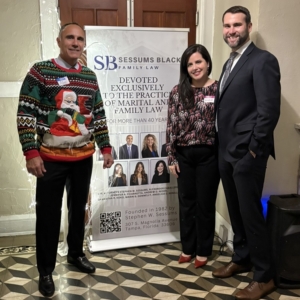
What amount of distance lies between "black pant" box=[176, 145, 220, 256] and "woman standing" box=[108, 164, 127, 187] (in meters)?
0.42

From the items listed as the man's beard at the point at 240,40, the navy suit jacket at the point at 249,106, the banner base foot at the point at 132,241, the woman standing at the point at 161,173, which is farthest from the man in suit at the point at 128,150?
the man's beard at the point at 240,40

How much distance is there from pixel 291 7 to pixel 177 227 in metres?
1.60

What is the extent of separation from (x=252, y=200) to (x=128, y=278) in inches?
33.7

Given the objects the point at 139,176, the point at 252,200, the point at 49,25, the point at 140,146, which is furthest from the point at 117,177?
the point at 49,25

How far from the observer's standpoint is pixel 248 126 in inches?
72.1

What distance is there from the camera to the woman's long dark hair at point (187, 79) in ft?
6.93

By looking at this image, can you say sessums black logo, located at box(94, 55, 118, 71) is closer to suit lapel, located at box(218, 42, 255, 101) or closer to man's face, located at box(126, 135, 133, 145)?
man's face, located at box(126, 135, 133, 145)

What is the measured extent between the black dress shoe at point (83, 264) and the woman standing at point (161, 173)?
0.69 meters

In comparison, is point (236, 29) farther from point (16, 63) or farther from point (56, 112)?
point (16, 63)

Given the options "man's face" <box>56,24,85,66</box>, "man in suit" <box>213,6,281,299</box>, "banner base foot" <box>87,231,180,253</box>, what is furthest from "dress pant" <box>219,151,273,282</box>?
"man's face" <box>56,24,85,66</box>

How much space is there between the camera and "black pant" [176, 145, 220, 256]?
219 cm

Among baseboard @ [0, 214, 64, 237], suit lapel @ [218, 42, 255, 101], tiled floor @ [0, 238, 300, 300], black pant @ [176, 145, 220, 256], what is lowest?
tiled floor @ [0, 238, 300, 300]

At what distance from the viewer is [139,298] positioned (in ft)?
6.53

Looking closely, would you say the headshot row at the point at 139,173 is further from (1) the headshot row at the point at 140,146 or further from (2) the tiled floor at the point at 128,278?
(2) the tiled floor at the point at 128,278
